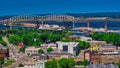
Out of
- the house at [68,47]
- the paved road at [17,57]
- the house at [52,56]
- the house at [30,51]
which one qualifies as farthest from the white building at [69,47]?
the paved road at [17,57]

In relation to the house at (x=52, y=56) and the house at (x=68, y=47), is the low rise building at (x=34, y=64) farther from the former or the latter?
the house at (x=68, y=47)

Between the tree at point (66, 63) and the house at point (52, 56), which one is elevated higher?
the tree at point (66, 63)

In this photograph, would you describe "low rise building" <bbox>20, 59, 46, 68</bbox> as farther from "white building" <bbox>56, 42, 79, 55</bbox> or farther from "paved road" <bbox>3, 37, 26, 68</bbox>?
"white building" <bbox>56, 42, 79, 55</bbox>

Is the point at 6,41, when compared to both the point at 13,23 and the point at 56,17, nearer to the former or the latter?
the point at 13,23

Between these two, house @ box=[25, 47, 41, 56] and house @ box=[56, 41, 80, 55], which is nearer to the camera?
house @ box=[56, 41, 80, 55]

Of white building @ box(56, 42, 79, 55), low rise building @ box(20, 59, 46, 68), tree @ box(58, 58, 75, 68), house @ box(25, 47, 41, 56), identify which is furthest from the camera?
house @ box(25, 47, 41, 56)

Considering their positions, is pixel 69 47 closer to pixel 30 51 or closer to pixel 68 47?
pixel 68 47

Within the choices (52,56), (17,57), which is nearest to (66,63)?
(52,56)

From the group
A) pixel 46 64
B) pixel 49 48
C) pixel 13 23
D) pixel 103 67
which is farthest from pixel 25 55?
pixel 13 23

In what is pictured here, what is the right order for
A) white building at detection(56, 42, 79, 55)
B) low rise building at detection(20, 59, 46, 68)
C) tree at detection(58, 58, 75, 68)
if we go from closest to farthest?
tree at detection(58, 58, 75, 68) → low rise building at detection(20, 59, 46, 68) → white building at detection(56, 42, 79, 55)

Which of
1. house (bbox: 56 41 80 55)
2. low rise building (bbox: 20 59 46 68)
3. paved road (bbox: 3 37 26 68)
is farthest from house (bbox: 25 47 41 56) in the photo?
low rise building (bbox: 20 59 46 68)

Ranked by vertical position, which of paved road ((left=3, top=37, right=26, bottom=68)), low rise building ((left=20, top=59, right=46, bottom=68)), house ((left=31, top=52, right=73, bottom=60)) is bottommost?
paved road ((left=3, top=37, right=26, bottom=68))
